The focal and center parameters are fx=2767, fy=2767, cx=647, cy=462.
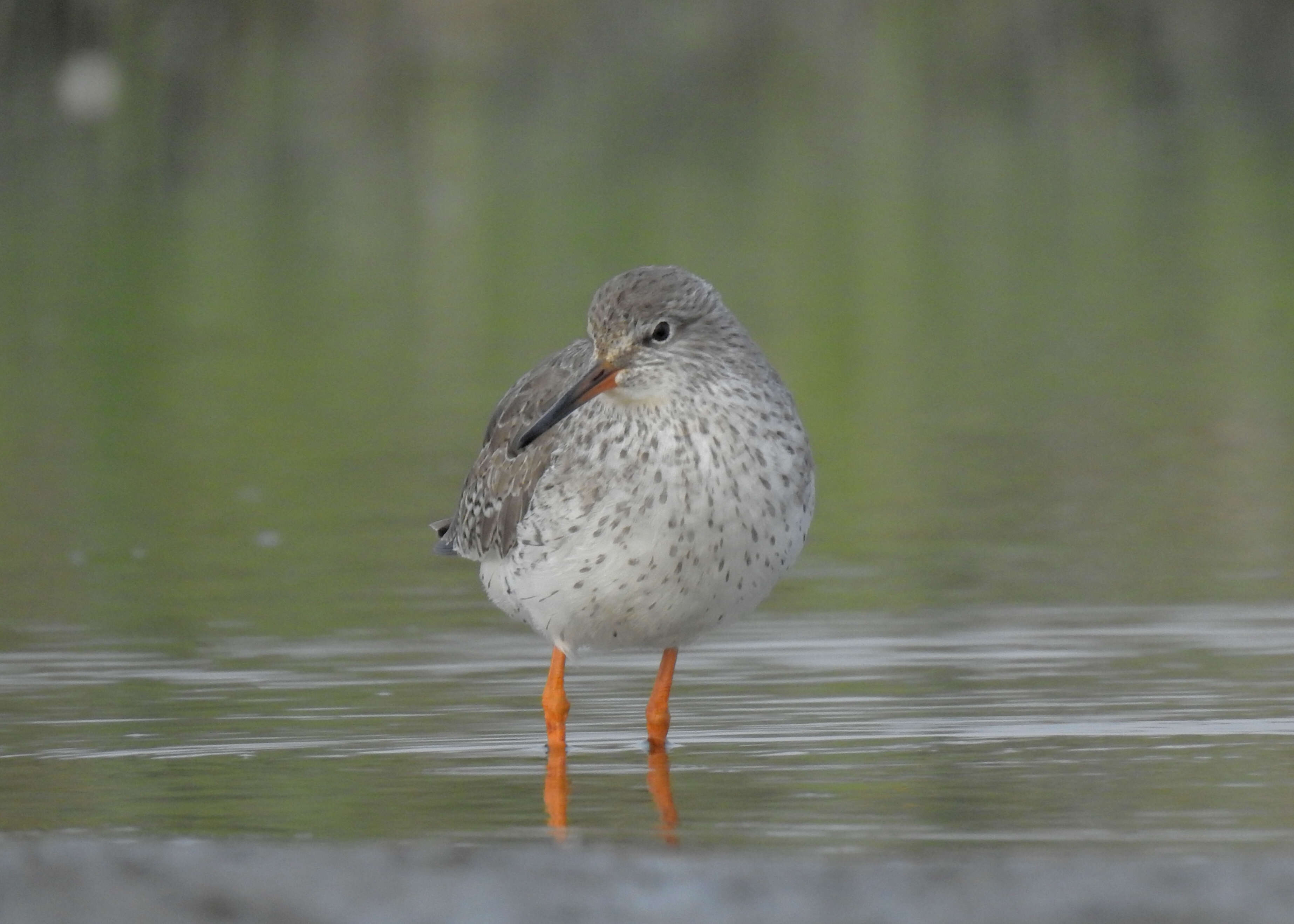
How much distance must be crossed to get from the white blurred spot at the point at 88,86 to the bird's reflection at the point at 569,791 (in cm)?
3334

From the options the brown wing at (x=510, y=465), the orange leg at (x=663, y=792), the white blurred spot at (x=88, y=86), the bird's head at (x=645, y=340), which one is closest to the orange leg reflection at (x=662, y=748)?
the orange leg at (x=663, y=792)

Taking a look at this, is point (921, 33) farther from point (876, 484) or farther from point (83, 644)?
point (83, 644)

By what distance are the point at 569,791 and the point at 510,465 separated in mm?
1784

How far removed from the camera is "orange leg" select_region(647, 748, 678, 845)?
5754 mm

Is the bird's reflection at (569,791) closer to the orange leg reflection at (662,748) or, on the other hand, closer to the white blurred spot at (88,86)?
the orange leg reflection at (662,748)

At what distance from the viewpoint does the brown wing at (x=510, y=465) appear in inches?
304

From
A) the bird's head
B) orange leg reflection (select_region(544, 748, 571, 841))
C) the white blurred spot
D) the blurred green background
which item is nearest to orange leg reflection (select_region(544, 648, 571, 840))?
orange leg reflection (select_region(544, 748, 571, 841))

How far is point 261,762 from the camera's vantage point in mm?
6750

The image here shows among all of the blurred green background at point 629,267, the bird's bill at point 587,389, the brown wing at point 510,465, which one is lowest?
the blurred green background at point 629,267

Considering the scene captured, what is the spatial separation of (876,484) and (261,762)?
6400mm

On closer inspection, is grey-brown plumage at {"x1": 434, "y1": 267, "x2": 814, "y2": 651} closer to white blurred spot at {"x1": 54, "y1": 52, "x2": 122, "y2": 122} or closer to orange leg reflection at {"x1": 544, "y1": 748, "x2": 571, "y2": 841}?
orange leg reflection at {"x1": 544, "y1": 748, "x2": 571, "y2": 841}

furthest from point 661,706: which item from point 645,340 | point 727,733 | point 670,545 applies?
point 645,340

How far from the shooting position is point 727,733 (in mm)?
7207

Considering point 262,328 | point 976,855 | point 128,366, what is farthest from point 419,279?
point 976,855
